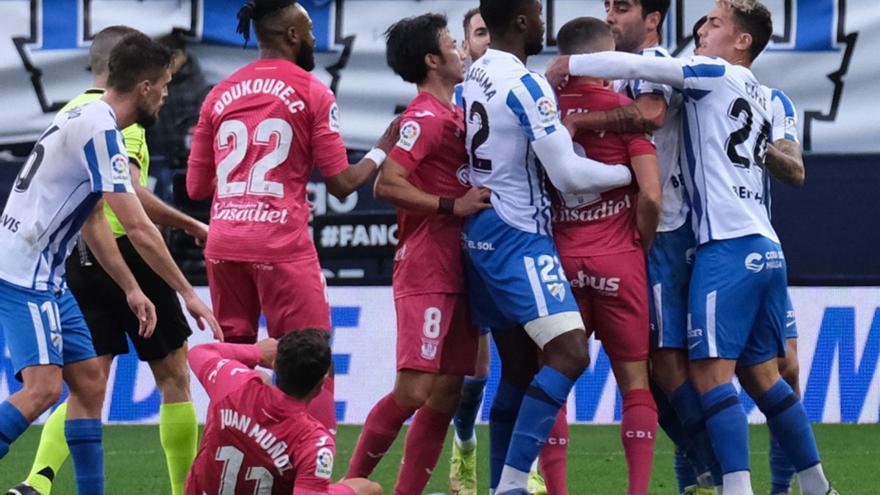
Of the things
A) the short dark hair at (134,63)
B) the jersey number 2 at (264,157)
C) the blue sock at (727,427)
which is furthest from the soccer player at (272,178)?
the blue sock at (727,427)

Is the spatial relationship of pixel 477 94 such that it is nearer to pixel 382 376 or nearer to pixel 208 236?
pixel 208 236

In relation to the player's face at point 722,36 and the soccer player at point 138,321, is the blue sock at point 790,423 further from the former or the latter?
the soccer player at point 138,321

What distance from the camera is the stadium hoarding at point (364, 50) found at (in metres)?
11.1

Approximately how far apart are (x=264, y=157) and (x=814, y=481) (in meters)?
2.52

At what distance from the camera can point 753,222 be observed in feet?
20.6

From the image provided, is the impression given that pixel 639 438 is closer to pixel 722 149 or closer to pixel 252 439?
pixel 722 149

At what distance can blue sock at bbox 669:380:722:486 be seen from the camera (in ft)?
21.0

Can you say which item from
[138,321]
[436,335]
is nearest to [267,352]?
[436,335]

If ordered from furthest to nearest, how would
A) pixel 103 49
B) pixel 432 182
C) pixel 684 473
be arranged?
pixel 684 473, pixel 103 49, pixel 432 182

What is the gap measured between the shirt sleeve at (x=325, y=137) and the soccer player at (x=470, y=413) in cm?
106

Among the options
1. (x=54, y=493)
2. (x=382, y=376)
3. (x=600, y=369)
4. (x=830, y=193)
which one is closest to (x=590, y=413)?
(x=600, y=369)

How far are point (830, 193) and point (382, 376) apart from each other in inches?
122

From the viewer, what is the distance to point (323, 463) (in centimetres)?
547

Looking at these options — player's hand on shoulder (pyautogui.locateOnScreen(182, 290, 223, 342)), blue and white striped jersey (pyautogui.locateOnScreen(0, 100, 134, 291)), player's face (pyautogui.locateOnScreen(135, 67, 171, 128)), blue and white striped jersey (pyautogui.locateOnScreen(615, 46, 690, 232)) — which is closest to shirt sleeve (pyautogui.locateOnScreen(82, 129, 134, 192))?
blue and white striped jersey (pyautogui.locateOnScreen(0, 100, 134, 291))
